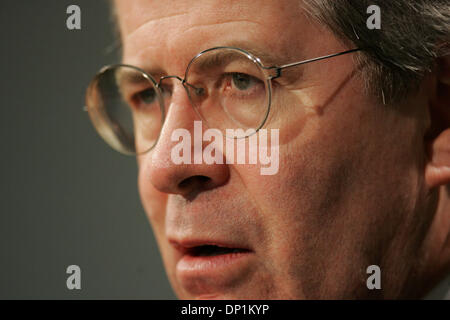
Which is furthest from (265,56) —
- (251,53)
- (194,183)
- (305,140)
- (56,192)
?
(56,192)

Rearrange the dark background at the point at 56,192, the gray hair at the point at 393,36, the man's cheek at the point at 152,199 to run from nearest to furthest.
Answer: the gray hair at the point at 393,36, the man's cheek at the point at 152,199, the dark background at the point at 56,192

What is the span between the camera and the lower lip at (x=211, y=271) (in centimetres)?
103

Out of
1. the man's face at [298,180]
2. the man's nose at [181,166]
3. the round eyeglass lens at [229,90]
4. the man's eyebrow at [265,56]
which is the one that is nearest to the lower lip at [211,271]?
the man's face at [298,180]

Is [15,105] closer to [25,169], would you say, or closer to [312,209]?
[25,169]

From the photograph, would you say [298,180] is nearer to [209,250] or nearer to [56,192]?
[209,250]

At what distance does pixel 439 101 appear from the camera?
1053mm

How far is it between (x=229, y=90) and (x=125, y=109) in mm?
366

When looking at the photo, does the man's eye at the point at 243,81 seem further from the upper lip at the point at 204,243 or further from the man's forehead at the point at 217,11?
the upper lip at the point at 204,243

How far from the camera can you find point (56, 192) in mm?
1732

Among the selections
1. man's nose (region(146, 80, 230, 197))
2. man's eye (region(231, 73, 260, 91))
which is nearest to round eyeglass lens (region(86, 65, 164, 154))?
man's nose (region(146, 80, 230, 197))

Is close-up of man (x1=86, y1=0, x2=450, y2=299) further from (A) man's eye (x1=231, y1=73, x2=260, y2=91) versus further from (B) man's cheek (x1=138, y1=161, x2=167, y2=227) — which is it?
(B) man's cheek (x1=138, y1=161, x2=167, y2=227)

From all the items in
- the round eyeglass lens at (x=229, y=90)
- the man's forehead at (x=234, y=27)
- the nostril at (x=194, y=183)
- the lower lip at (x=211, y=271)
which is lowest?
the lower lip at (x=211, y=271)

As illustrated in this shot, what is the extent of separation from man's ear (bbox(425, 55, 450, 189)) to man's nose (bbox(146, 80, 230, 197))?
15.6 inches

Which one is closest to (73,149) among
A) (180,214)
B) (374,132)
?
(180,214)
